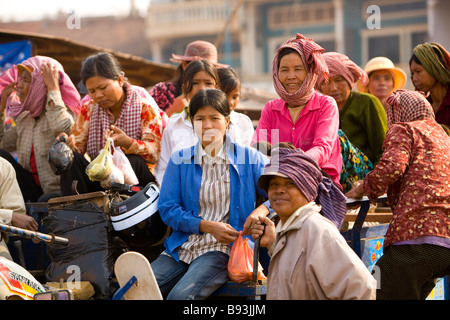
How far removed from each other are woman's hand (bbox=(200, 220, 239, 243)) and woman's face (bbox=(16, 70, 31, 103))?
258cm

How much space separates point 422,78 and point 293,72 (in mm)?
1178

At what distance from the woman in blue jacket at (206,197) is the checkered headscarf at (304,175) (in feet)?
1.69

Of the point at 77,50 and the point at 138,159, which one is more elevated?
the point at 77,50

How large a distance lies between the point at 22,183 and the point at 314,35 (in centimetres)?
3376

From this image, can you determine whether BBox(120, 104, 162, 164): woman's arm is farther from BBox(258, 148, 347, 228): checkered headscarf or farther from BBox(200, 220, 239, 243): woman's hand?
BBox(258, 148, 347, 228): checkered headscarf

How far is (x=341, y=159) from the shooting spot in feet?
16.9

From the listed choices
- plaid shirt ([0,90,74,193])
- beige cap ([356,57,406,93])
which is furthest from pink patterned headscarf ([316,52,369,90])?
plaid shirt ([0,90,74,193])

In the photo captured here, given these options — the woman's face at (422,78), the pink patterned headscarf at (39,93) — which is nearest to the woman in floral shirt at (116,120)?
the pink patterned headscarf at (39,93)

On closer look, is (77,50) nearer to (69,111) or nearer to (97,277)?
(69,111)

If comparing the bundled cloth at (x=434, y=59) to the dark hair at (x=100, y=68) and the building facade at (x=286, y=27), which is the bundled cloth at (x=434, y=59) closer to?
the dark hair at (x=100, y=68)

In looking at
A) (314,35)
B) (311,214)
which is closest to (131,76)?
(311,214)

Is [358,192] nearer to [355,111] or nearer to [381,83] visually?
[355,111]

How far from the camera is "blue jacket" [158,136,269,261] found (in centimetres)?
459

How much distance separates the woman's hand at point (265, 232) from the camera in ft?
13.2
